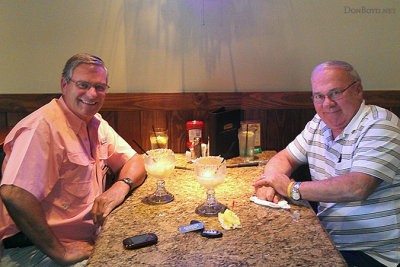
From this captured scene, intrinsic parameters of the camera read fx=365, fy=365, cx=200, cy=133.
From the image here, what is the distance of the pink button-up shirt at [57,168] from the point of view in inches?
64.3

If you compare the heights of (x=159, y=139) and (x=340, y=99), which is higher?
(x=340, y=99)

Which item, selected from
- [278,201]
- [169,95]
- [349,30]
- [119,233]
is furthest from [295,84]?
[119,233]

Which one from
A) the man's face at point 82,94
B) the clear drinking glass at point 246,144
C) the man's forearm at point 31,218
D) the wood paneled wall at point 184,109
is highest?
the man's face at point 82,94

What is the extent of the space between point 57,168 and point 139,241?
67 cm

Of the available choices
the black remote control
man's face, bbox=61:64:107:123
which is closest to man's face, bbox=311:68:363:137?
the black remote control

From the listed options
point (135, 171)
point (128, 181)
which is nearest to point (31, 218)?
point (128, 181)

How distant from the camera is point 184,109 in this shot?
2.78m

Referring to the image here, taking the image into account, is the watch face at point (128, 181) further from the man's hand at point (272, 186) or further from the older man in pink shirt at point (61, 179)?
the man's hand at point (272, 186)

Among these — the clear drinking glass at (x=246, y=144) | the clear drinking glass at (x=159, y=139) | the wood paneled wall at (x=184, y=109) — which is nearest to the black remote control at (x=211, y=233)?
the clear drinking glass at (x=246, y=144)

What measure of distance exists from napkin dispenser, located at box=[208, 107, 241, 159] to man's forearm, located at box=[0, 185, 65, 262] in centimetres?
115

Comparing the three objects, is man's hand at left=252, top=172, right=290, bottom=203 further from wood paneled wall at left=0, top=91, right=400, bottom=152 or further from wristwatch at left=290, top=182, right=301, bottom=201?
wood paneled wall at left=0, top=91, right=400, bottom=152

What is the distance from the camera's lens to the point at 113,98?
278 cm

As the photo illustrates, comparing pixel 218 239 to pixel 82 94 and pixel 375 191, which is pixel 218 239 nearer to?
pixel 375 191

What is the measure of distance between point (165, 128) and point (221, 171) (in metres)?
1.26
